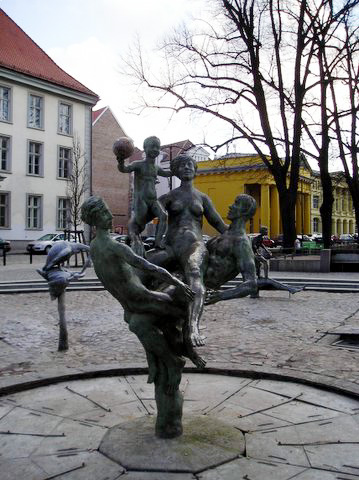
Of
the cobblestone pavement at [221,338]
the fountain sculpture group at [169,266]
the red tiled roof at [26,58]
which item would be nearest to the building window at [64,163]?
the red tiled roof at [26,58]

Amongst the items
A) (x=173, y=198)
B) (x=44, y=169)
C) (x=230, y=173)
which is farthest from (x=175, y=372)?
(x=230, y=173)

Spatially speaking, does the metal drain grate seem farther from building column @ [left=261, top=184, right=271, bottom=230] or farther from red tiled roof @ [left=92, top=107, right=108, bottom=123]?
red tiled roof @ [left=92, top=107, right=108, bottom=123]

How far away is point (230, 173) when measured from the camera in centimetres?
4909

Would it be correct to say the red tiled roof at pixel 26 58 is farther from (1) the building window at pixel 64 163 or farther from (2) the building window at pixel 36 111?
(1) the building window at pixel 64 163

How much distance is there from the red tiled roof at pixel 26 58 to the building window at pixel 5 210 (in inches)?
326

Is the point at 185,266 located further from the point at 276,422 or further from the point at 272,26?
the point at 272,26

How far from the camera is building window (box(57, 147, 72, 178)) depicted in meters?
37.6

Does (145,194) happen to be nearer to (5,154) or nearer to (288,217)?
(288,217)

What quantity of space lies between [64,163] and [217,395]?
35.2m

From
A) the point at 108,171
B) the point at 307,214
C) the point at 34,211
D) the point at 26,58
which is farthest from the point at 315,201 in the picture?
the point at 26,58

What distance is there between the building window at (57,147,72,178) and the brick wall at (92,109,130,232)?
10537 millimetres

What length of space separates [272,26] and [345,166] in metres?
7.99

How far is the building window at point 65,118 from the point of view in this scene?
37.5 m

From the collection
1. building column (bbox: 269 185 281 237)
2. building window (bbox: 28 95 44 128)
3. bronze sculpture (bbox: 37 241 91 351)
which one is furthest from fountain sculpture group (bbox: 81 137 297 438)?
building column (bbox: 269 185 281 237)
